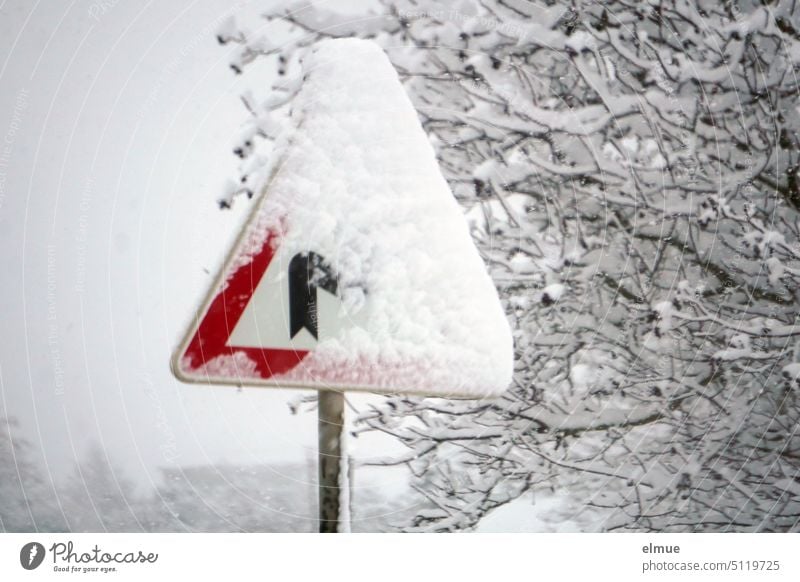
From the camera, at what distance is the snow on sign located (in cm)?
84

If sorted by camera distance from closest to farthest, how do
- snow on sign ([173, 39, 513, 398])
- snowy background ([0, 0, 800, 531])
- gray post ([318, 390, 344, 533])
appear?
snow on sign ([173, 39, 513, 398]), gray post ([318, 390, 344, 533]), snowy background ([0, 0, 800, 531])

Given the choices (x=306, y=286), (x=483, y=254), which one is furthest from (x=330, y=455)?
(x=483, y=254)

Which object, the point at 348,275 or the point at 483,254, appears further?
the point at 483,254

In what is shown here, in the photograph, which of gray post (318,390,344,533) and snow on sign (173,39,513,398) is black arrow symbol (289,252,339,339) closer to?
snow on sign (173,39,513,398)

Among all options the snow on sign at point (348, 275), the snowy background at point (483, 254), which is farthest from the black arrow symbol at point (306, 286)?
the snowy background at point (483, 254)

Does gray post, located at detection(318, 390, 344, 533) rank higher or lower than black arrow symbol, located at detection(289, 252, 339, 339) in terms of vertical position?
lower

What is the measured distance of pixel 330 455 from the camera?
39.7 inches

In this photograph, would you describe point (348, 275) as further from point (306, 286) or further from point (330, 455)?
point (330, 455)

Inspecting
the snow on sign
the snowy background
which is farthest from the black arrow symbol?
the snowy background

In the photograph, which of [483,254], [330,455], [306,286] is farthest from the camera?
[483,254]

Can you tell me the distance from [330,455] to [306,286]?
0.30 metres

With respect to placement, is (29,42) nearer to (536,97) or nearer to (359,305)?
(359,305)

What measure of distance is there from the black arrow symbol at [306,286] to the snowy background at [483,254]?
0.11 metres
